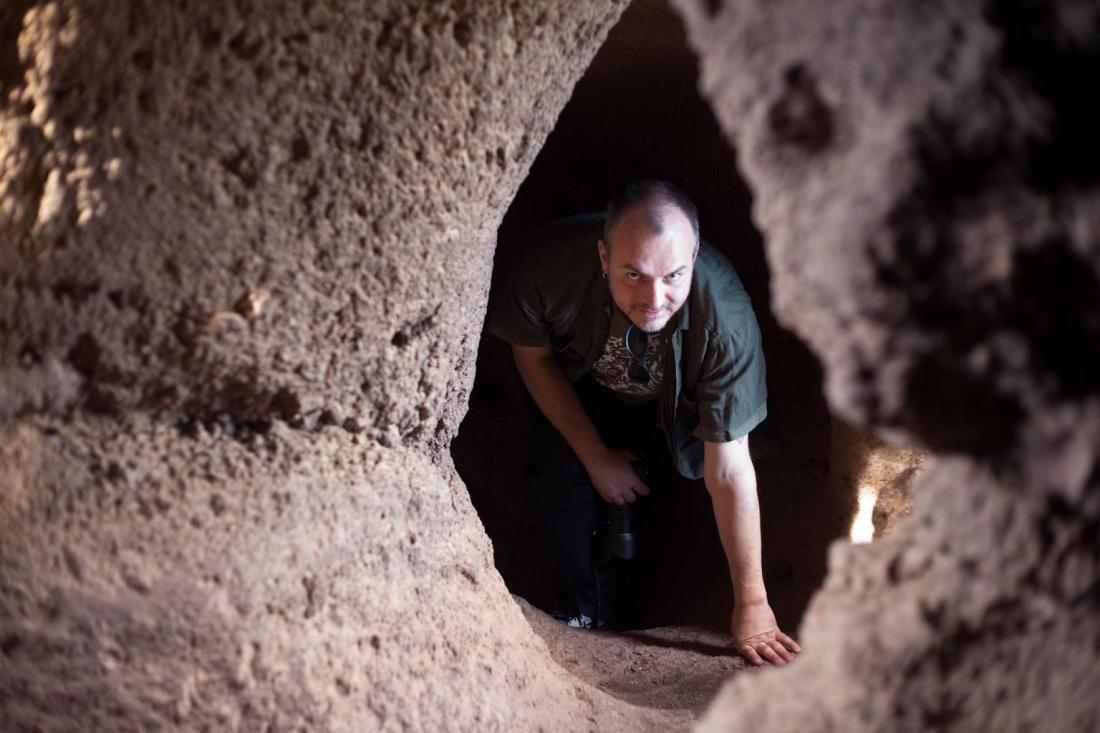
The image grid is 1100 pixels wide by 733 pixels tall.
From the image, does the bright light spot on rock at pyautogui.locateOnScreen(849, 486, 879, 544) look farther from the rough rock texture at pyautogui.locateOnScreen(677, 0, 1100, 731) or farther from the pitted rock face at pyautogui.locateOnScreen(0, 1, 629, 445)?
the rough rock texture at pyautogui.locateOnScreen(677, 0, 1100, 731)

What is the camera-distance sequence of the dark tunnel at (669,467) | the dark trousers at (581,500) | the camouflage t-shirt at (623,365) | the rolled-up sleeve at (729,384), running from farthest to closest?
1. the dark trousers at (581,500)
2. the dark tunnel at (669,467)
3. the camouflage t-shirt at (623,365)
4. the rolled-up sleeve at (729,384)

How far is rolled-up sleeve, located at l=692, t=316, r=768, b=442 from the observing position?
7.00 ft

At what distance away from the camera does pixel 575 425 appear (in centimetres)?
252

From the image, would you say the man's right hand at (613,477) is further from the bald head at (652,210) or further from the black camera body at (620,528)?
the bald head at (652,210)

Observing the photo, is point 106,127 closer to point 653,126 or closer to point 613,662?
point 613,662

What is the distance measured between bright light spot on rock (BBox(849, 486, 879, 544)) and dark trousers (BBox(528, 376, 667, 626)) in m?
0.56

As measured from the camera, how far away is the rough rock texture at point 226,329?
3.63ft

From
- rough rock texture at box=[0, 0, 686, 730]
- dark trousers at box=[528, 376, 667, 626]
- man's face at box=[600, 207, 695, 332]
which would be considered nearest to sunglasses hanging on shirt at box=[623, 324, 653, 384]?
man's face at box=[600, 207, 695, 332]

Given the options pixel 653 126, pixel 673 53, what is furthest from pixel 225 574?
pixel 653 126

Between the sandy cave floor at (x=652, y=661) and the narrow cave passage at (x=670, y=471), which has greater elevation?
the narrow cave passage at (x=670, y=471)

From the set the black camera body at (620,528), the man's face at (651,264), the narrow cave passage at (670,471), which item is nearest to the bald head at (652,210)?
the man's face at (651,264)

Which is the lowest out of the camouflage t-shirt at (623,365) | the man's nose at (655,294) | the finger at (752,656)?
the finger at (752,656)

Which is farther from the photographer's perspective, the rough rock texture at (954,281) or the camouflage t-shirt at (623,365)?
the camouflage t-shirt at (623,365)

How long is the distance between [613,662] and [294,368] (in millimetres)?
1159
